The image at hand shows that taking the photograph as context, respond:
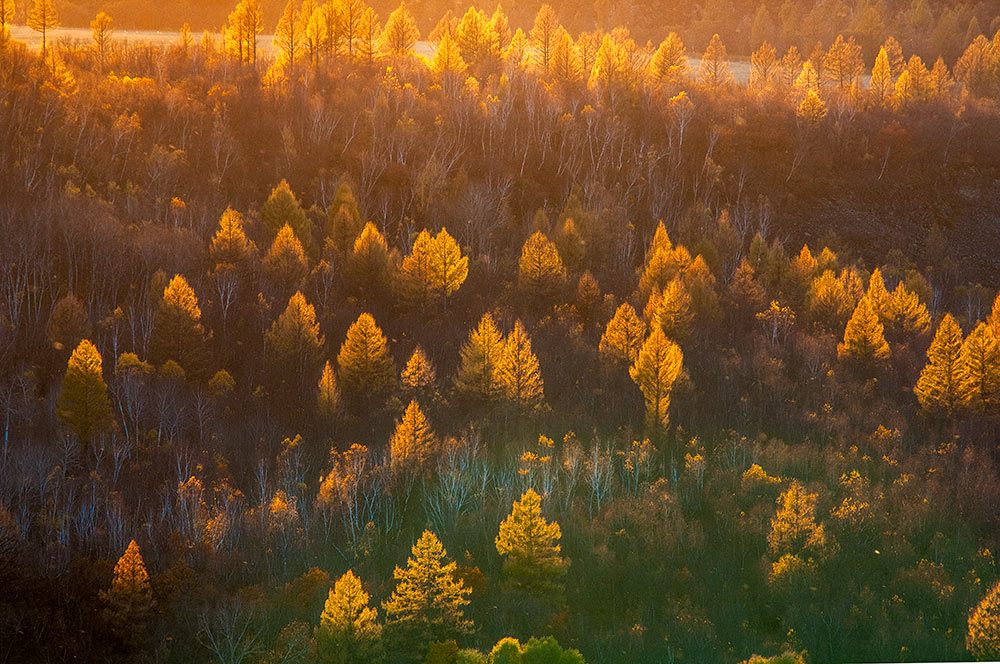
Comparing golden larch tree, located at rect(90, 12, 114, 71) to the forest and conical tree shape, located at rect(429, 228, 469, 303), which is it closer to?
the forest

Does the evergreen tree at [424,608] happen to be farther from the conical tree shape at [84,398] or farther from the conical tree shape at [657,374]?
the conical tree shape at [84,398]

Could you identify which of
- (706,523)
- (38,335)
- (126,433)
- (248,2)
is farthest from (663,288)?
(248,2)

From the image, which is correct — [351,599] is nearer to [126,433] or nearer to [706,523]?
[706,523]

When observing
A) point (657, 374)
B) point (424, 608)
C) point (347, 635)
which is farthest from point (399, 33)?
point (347, 635)

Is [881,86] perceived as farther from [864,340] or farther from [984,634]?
[984,634]

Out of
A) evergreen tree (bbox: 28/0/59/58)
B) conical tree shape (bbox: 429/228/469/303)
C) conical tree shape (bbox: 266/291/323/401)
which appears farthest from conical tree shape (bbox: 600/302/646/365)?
evergreen tree (bbox: 28/0/59/58)
